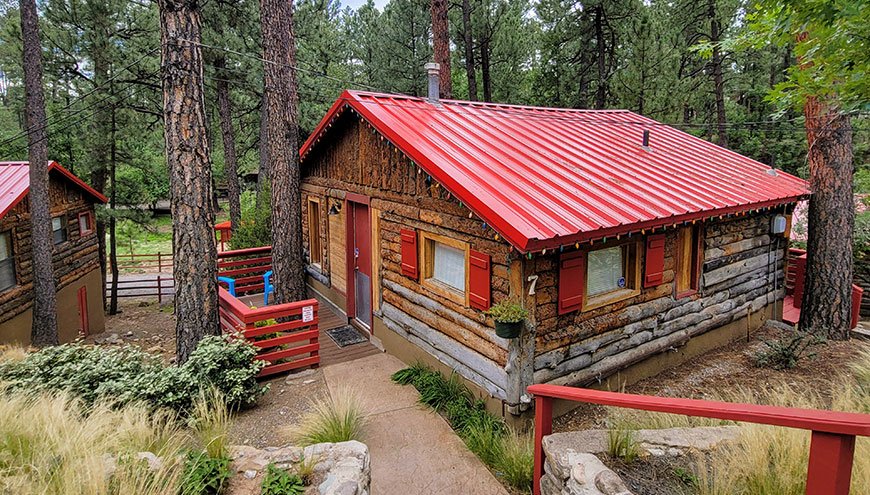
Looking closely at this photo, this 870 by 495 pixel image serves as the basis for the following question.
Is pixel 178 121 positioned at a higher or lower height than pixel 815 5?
lower

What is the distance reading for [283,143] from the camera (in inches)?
375

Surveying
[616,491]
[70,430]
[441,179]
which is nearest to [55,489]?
[70,430]

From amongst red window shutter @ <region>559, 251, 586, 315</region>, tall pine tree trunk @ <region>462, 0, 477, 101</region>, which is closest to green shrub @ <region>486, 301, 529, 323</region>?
red window shutter @ <region>559, 251, 586, 315</region>

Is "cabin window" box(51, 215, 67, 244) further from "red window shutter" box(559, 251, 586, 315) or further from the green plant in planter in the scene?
"red window shutter" box(559, 251, 586, 315)

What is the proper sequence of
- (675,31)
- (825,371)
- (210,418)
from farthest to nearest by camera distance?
(675,31) < (825,371) < (210,418)

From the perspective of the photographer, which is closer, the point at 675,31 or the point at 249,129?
the point at 675,31

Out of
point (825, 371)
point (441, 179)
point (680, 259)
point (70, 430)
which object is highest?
point (441, 179)

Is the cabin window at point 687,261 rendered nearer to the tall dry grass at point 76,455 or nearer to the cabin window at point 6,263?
the tall dry grass at point 76,455

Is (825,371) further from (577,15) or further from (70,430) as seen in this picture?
(577,15)

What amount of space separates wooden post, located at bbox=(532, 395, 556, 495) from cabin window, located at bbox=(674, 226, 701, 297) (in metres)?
4.19

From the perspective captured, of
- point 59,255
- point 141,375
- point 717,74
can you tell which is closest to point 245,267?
point 141,375

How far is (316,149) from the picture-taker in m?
10.2

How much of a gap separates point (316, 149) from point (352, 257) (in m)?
2.62

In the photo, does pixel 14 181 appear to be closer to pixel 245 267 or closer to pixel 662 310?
pixel 245 267
